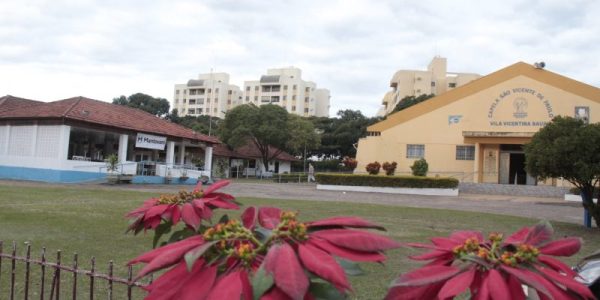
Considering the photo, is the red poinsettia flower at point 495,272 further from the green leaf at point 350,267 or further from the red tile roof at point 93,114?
the red tile roof at point 93,114

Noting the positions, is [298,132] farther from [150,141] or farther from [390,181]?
[390,181]

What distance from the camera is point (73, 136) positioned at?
3091cm

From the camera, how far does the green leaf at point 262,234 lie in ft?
3.36

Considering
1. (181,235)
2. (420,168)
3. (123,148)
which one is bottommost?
(181,235)

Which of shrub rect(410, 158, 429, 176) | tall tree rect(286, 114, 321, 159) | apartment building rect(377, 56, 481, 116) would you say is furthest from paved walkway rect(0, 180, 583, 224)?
apartment building rect(377, 56, 481, 116)

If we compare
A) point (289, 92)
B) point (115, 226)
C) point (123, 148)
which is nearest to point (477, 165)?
point (123, 148)

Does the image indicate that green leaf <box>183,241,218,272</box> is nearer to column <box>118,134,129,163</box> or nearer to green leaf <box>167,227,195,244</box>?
green leaf <box>167,227,195,244</box>

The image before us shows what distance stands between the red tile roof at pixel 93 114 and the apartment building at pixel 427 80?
37416 mm

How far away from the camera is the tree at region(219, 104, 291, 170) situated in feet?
139

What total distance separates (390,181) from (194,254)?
25.5m

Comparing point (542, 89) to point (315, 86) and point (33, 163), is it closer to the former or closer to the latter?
point (33, 163)


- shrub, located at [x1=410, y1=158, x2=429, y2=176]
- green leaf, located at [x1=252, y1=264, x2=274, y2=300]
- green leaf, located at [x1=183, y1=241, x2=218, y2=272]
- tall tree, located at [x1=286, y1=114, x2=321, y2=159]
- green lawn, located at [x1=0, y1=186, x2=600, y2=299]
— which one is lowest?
green lawn, located at [x1=0, y1=186, x2=600, y2=299]

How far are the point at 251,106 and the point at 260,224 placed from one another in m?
43.5

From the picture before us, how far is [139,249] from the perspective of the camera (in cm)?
702
